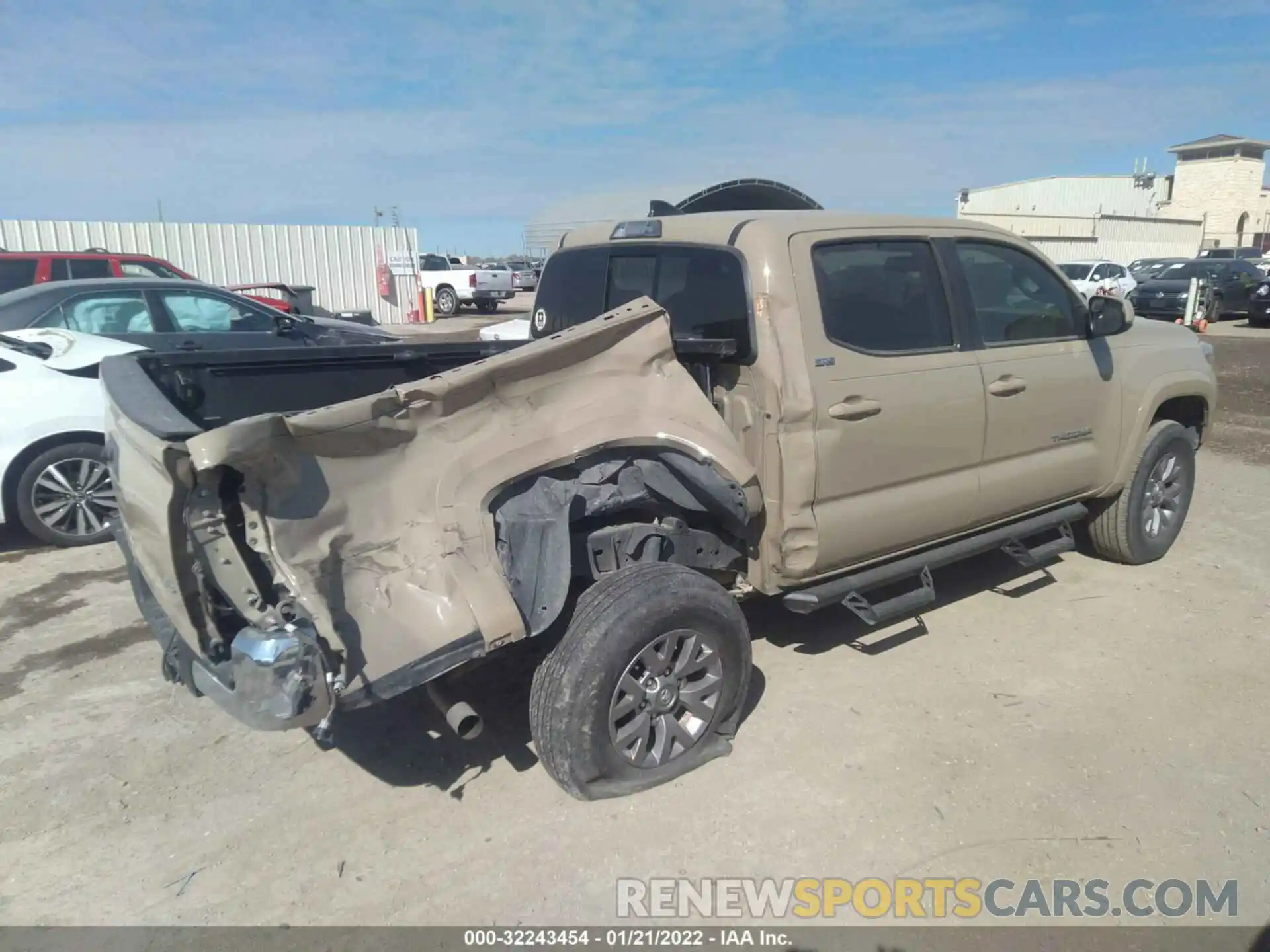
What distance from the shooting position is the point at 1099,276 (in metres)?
23.5

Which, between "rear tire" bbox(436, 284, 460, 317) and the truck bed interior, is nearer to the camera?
the truck bed interior

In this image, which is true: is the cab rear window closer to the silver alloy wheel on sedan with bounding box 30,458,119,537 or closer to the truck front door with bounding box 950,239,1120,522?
the truck front door with bounding box 950,239,1120,522

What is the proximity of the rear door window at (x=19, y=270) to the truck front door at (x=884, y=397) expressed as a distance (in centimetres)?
1151

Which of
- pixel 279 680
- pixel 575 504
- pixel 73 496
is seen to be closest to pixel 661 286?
pixel 575 504

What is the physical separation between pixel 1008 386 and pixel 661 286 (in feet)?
5.72

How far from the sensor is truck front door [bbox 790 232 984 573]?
3.57 metres

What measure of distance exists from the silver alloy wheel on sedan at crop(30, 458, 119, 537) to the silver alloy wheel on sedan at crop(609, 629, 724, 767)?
13.9ft

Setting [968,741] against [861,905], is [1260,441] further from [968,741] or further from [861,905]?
[861,905]

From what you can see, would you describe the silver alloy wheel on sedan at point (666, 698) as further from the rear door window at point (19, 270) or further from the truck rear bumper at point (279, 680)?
the rear door window at point (19, 270)

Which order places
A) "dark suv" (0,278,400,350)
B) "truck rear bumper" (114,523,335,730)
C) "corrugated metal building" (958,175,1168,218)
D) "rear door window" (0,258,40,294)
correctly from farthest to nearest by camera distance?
"corrugated metal building" (958,175,1168,218) → "rear door window" (0,258,40,294) → "dark suv" (0,278,400,350) → "truck rear bumper" (114,523,335,730)

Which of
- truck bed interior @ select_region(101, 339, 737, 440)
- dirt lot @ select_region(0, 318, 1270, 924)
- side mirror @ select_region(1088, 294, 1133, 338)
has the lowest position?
dirt lot @ select_region(0, 318, 1270, 924)

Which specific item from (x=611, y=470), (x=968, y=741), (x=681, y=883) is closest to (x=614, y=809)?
(x=681, y=883)

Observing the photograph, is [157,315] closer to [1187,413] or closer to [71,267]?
[71,267]

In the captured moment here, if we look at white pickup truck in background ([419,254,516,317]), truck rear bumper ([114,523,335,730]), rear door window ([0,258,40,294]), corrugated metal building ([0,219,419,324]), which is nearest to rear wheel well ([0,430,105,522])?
truck rear bumper ([114,523,335,730])
